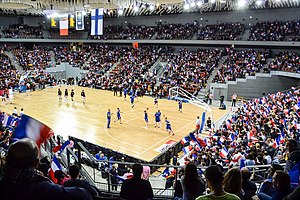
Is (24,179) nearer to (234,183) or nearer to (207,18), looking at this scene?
(234,183)

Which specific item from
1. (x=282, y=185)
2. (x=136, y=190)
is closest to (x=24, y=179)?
(x=136, y=190)

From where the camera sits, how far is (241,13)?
36625mm

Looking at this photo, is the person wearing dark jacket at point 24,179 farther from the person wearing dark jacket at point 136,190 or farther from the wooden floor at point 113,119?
the wooden floor at point 113,119

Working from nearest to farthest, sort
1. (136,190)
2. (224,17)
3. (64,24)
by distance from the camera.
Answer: (136,190) < (64,24) < (224,17)

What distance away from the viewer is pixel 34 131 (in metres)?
4.96

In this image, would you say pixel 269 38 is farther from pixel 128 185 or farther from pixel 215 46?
pixel 128 185

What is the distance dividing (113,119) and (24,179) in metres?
19.3

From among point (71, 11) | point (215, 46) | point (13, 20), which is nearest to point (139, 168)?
point (71, 11)

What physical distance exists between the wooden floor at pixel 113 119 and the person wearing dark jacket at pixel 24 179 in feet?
40.4

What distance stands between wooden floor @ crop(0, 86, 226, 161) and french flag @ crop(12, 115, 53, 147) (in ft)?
31.5

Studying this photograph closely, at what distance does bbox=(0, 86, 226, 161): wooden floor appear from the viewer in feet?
54.0

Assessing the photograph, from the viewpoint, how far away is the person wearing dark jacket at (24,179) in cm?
196

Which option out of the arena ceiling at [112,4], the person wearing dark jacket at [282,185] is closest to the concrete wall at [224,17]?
the arena ceiling at [112,4]

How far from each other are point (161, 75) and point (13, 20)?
30597mm
